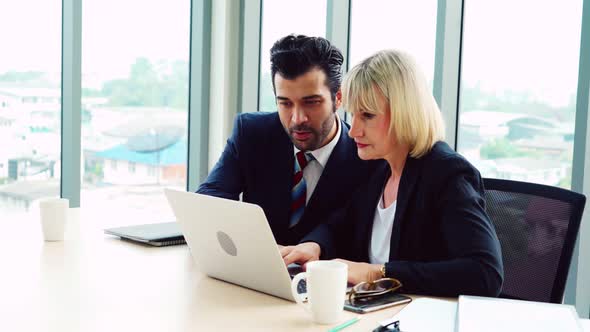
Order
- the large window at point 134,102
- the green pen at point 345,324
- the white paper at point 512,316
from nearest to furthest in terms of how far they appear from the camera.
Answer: the white paper at point 512,316
the green pen at point 345,324
the large window at point 134,102

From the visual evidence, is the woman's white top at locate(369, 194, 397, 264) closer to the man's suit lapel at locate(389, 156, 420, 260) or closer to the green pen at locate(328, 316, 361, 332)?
the man's suit lapel at locate(389, 156, 420, 260)

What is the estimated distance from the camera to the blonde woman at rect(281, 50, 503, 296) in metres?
1.52

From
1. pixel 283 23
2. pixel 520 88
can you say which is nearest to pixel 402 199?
pixel 520 88

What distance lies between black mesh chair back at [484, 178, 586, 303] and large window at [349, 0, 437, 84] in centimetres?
120

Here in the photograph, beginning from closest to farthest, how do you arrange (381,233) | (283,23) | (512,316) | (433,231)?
(512,316)
(433,231)
(381,233)
(283,23)

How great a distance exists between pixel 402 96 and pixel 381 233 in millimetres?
371

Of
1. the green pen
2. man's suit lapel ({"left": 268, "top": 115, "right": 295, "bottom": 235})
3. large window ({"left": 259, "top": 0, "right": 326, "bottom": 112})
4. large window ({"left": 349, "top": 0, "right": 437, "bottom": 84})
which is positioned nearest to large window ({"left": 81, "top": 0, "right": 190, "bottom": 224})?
large window ({"left": 259, "top": 0, "right": 326, "bottom": 112})

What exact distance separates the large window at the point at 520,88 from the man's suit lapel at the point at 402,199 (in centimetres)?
117

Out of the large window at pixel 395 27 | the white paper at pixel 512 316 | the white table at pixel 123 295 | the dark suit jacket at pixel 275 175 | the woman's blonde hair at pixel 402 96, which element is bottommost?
the white table at pixel 123 295

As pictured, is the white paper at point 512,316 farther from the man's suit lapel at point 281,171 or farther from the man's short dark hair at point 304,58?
the man's short dark hair at point 304,58

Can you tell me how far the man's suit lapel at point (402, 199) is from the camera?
68.2 inches

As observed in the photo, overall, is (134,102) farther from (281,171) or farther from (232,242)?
(232,242)

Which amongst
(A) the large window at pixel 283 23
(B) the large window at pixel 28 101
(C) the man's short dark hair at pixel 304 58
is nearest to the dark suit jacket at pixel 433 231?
(C) the man's short dark hair at pixel 304 58

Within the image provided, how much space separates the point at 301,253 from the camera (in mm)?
1709
